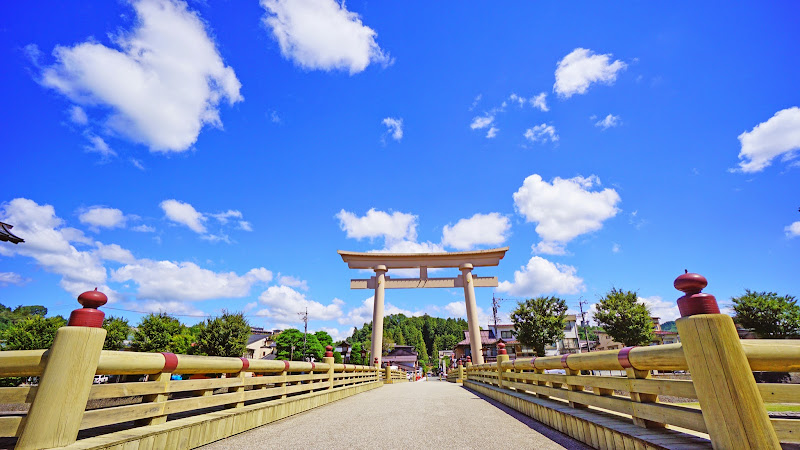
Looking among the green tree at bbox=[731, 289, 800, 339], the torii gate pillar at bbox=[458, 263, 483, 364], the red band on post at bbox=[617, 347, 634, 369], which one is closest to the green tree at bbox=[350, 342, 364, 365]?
the torii gate pillar at bbox=[458, 263, 483, 364]

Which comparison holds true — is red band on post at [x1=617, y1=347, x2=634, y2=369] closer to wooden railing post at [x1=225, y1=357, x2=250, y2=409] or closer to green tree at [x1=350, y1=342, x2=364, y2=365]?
wooden railing post at [x1=225, y1=357, x2=250, y2=409]

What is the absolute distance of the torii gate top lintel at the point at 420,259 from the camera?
20.8m

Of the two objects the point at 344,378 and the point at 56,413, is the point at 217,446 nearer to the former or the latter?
the point at 56,413

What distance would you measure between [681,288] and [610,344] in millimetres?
56032

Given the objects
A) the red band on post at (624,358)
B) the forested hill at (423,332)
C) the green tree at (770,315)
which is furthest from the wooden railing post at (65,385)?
the forested hill at (423,332)

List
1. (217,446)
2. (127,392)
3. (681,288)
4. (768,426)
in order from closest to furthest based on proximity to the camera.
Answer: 1. (768,426)
2. (681,288)
3. (127,392)
4. (217,446)

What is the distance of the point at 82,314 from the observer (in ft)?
8.11

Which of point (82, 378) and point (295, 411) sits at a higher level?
point (82, 378)

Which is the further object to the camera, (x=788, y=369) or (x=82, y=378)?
(x=82, y=378)

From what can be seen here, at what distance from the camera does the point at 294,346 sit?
42.7 metres

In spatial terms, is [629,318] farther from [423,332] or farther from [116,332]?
[423,332]

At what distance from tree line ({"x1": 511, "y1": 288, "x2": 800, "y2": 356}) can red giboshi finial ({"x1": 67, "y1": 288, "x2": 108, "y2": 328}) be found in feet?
88.0

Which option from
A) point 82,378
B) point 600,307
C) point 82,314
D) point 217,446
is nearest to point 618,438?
point 217,446

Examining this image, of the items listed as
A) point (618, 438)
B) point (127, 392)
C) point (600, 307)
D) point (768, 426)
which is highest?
point (600, 307)
